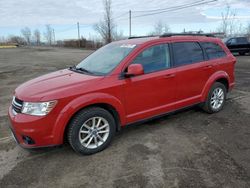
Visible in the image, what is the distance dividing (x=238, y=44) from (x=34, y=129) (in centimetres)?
2161

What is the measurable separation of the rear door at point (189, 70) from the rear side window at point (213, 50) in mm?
180

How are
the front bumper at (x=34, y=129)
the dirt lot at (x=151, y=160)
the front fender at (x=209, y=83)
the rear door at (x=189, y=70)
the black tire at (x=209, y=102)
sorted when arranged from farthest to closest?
the black tire at (x=209, y=102) < the front fender at (x=209, y=83) < the rear door at (x=189, y=70) < the front bumper at (x=34, y=129) < the dirt lot at (x=151, y=160)

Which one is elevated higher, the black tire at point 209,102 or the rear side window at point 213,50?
the rear side window at point 213,50

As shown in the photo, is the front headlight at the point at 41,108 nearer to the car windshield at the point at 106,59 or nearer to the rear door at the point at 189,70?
the car windshield at the point at 106,59

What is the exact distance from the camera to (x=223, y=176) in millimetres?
3207

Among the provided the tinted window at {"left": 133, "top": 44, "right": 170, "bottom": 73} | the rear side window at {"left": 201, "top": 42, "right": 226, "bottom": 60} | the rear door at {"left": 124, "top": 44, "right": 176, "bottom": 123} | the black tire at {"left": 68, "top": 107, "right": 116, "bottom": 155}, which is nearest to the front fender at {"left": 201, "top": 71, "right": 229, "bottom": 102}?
the rear side window at {"left": 201, "top": 42, "right": 226, "bottom": 60}

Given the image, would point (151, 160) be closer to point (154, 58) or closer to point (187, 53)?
point (154, 58)

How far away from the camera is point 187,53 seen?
494 centimetres

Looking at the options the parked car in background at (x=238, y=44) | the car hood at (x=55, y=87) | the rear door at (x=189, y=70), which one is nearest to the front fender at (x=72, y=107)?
the car hood at (x=55, y=87)

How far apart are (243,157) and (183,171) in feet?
3.36

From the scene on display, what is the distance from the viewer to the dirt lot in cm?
318

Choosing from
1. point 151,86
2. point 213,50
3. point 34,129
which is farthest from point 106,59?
point 213,50

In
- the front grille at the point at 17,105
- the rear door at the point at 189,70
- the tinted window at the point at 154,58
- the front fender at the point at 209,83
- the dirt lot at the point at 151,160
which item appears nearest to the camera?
the dirt lot at the point at 151,160

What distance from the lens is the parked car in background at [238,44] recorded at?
2131 cm
